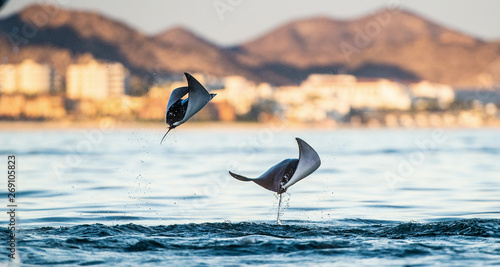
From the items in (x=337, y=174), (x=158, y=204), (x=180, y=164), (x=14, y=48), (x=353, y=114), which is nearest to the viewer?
(x=158, y=204)

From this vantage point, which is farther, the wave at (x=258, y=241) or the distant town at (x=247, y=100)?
the distant town at (x=247, y=100)

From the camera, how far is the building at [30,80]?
139 meters

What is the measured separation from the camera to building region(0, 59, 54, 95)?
139m

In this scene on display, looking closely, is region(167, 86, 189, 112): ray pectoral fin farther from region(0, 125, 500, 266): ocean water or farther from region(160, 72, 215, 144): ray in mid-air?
region(0, 125, 500, 266): ocean water

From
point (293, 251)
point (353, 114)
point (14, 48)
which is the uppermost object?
point (14, 48)

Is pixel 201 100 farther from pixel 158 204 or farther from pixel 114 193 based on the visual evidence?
pixel 114 193

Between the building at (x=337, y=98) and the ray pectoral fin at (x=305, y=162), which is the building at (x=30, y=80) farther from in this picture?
the ray pectoral fin at (x=305, y=162)

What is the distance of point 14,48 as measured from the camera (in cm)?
17238

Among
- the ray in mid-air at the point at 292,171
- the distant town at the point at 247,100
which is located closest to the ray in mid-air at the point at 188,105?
the ray in mid-air at the point at 292,171

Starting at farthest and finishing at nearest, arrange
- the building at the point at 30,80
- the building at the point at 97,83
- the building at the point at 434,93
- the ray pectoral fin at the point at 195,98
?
the building at the point at 434,93, the building at the point at 30,80, the building at the point at 97,83, the ray pectoral fin at the point at 195,98

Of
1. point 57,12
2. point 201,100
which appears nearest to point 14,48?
point 57,12

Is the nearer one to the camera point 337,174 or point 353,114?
point 337,174

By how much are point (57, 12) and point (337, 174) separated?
14915 cm

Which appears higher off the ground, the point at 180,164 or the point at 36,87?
the point at 36,87
